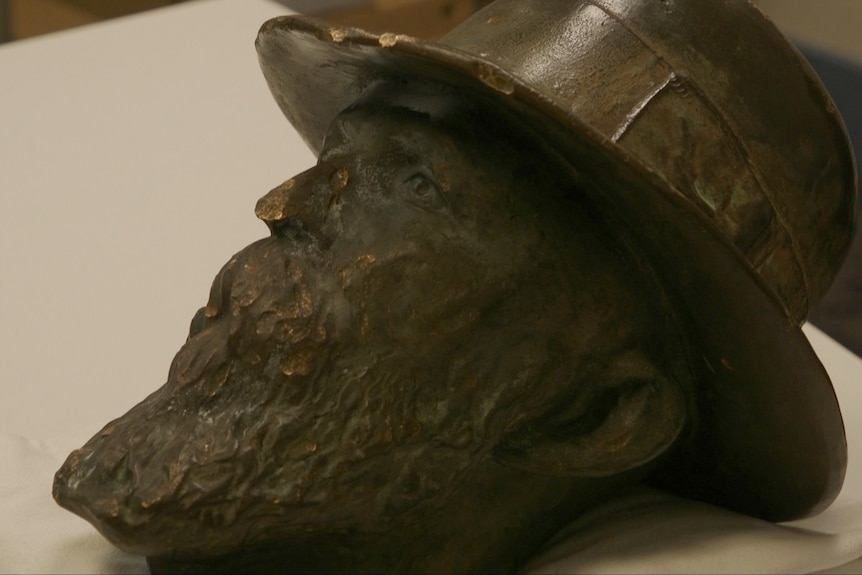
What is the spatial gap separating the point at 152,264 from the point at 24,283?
190mm

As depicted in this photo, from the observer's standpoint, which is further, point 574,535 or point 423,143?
point 574,535

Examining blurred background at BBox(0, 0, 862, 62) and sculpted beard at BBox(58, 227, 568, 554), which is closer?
sculpted beard at BBox(58, 227, 568, 554)

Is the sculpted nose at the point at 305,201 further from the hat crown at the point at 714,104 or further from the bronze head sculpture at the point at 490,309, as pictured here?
the hat crown at the point at 714,104

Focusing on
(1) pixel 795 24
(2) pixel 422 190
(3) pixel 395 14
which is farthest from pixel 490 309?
(3) pixel 395 14

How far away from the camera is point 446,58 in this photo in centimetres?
110

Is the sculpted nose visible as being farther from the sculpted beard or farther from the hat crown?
the hat crown

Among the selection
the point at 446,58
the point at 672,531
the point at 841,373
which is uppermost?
the point at 446,58

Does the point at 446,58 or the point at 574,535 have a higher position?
the point at 446,58

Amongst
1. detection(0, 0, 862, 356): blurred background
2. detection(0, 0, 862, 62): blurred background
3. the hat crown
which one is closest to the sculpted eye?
the hat crown

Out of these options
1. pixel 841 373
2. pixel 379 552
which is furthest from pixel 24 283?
pixel 841 373

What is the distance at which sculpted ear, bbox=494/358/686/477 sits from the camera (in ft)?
4.21

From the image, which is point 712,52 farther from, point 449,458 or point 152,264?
point 152,264

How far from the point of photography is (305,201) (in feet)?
4.12

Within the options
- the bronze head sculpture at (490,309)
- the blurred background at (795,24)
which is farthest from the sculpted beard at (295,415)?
the blurred background at (795,24)
